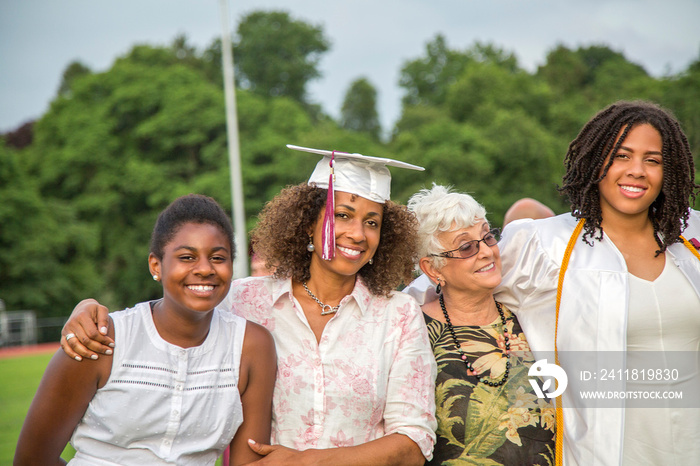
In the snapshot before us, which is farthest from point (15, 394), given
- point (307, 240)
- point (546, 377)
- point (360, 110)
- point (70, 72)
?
point (70, 72)

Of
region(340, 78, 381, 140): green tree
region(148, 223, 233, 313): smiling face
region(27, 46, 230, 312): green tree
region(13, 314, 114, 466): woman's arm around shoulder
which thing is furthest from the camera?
region(340, 78, 381, 140): green tree

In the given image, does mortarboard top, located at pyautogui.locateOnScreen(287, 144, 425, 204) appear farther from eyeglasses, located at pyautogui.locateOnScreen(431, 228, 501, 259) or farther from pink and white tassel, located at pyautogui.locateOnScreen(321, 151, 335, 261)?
eyeglasses, located at pyautogui.locateOnScreen(431, 228, 501, 259)

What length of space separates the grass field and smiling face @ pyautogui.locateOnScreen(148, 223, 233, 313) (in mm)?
3594

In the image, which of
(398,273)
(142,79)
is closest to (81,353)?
(398,273)

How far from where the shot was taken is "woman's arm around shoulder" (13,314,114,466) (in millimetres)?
2812

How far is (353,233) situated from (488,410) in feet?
3.68

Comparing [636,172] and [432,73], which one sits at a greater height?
[432,73]

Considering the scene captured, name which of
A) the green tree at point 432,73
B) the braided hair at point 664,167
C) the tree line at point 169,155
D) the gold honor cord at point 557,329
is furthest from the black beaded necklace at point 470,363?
the green tree at point 432,73

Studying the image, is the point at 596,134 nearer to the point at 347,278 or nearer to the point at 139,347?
the point at 347,278

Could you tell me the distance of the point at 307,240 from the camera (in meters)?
3.60

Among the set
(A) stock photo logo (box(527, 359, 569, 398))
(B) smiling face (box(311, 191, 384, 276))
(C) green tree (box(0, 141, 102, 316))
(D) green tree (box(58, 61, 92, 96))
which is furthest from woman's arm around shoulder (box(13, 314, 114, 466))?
(D) green tree (box(58, 61, 92, 96))

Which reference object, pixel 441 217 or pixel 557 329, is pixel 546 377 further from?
pixel 441 217

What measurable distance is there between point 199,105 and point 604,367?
29.9 metres

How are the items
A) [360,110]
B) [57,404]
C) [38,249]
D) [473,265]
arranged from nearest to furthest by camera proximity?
1. [57,404]
2. [473,265]
3. [38,249]
4. [360,110]
